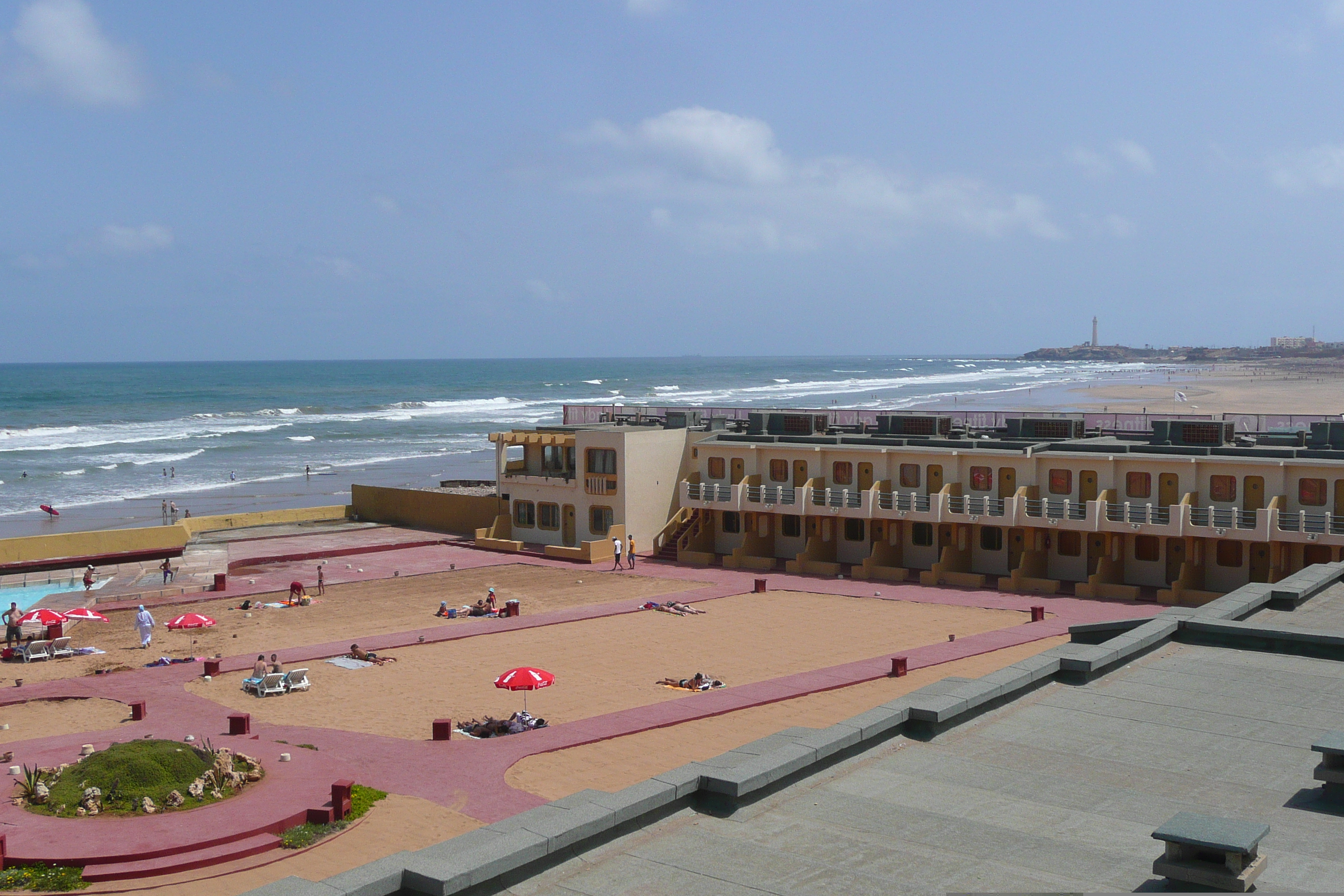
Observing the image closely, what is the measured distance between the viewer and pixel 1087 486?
37375mm

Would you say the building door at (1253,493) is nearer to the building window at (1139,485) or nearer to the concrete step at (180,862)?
the building window at (1139,485)

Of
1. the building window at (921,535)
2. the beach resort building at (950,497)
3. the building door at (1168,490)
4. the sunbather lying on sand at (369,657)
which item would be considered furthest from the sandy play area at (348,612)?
the building door at (1168,490)

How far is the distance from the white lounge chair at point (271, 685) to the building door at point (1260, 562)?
27357mm

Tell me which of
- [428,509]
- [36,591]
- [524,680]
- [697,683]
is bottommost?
[36,591]

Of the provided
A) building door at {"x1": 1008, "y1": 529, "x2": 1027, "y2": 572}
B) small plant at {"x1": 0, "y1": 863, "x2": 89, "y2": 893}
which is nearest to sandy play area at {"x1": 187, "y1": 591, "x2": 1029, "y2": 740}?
building door at {"x1": 1008, "y1": 529, "x2": 1027, "y2": 572}

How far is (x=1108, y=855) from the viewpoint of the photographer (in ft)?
31.4

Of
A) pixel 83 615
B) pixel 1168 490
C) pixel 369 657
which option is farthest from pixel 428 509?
pixel 1168 490

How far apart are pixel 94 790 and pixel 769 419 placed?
32382 millimetres

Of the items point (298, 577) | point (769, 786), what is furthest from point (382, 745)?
point (298, 577)

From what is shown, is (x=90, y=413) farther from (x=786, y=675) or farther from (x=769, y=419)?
(x=786, y=675)

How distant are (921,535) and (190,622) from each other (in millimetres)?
23419

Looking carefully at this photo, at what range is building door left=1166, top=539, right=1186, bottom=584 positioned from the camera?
1446 inches

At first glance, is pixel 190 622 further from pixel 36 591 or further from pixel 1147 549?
pixel 1147 549

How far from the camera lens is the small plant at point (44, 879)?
15.0m
